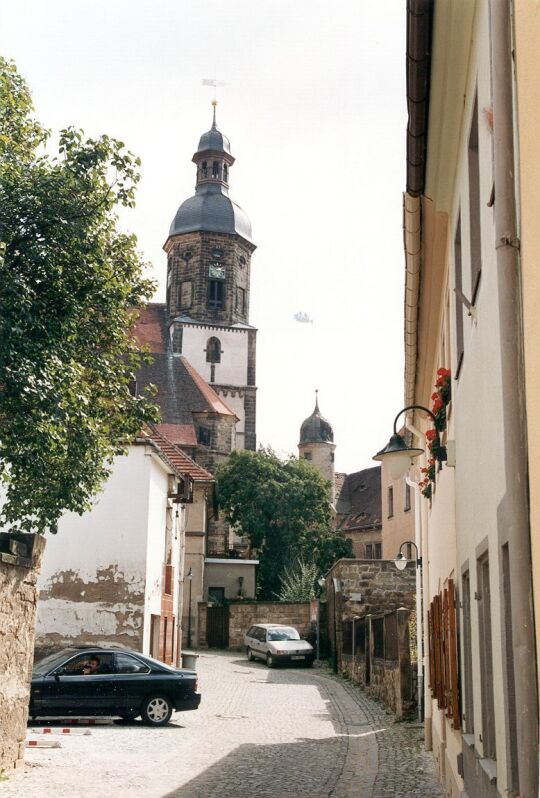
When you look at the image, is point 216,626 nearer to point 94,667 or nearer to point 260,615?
point 260,615

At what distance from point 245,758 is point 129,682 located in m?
3.81

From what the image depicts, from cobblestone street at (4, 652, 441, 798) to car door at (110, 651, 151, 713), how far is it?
1.29 feet

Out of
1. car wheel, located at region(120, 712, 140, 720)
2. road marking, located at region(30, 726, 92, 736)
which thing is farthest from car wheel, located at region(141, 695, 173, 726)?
road marking, located at region(30, 726, 92, 736)

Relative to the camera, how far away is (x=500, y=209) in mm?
4129

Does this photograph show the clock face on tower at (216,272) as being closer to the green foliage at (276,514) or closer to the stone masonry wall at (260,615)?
the green foliage at (276,514)

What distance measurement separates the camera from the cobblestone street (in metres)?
10.6

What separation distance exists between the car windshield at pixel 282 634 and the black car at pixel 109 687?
18.6 m

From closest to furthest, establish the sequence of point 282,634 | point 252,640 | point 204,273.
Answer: point 282,634 → point 252,640 → point 204,273

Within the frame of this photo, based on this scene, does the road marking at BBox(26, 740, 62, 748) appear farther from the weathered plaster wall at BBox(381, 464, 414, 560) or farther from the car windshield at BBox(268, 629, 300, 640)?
the weathered plaster wall at BBox(381, 464, 414, 560)

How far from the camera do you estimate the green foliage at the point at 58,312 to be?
12953 mm

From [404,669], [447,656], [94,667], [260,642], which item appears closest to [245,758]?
[94,667]

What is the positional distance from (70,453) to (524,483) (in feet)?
36.5

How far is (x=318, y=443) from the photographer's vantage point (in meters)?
86.8

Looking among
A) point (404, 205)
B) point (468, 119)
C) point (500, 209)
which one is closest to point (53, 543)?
point (404, 205)
